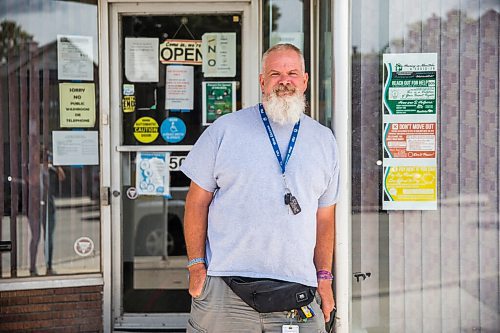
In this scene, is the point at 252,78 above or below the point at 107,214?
above

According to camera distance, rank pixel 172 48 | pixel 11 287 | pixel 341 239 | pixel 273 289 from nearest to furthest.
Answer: pixel 273 289, pixel 341 239, pixel 11 287, pixel 172 48

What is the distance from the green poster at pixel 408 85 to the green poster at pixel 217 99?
53.5 inches

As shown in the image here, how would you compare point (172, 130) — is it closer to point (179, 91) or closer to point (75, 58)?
point (179, 91)

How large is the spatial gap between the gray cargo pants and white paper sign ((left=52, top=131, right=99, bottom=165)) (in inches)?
79.1

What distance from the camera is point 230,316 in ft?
10.8

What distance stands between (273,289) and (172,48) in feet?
8.16

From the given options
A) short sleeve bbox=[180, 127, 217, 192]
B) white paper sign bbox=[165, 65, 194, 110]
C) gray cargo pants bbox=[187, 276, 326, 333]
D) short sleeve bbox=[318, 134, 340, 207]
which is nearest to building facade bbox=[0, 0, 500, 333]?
white paper sign bbox=[165, 65, 194, 110]

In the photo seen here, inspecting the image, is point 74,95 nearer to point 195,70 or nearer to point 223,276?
point 195,70

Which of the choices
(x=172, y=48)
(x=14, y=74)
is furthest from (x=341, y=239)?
(x=14, y=74)

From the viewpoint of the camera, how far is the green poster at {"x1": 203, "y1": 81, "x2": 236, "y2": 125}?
515 centimetres

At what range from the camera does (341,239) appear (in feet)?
12.3

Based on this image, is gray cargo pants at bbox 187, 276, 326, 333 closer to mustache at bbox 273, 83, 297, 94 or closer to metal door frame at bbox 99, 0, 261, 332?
mustache at bbox 273, 83, 297, 94

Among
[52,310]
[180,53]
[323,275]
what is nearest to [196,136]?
[180,53]

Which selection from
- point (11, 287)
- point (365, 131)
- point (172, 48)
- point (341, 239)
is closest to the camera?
point (341, 239)
